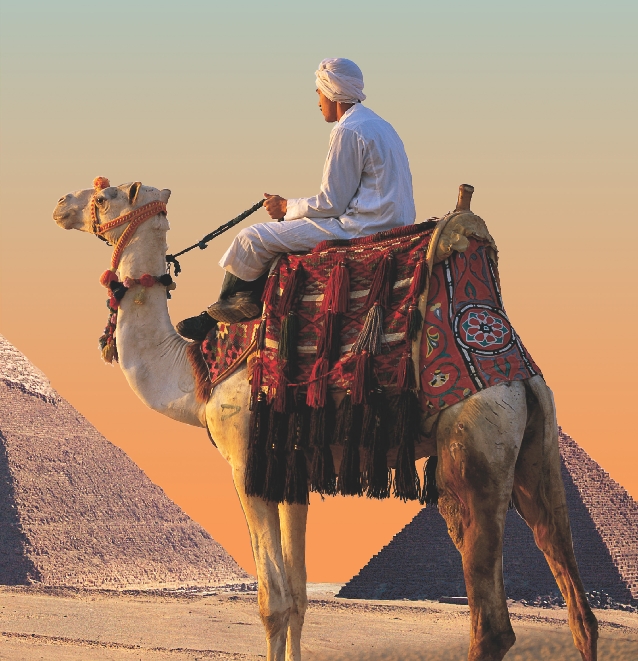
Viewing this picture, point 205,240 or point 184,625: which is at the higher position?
point 205,240

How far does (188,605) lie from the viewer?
45906 mm

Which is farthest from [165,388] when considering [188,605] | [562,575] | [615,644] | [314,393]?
[188,605]

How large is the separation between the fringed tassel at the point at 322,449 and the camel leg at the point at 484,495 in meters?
0.72

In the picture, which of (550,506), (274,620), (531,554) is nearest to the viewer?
(550,506)

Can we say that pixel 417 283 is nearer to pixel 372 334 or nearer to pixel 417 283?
pixel 417 283

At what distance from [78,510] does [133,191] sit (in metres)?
79.1

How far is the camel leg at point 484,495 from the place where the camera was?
26.5ft

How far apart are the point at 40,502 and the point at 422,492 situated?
77664 millimetres

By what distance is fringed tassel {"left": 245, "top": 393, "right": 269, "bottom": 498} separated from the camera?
8.76 metres

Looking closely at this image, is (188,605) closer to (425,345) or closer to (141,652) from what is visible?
(141,652)

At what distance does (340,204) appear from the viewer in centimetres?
890

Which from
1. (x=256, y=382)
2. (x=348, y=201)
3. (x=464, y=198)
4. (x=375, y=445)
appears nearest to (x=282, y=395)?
(x=256, y=382)

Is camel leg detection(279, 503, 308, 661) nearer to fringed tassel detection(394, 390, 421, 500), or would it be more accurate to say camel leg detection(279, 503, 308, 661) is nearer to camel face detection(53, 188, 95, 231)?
fringed tassel detection(394, 390, 421, 500)

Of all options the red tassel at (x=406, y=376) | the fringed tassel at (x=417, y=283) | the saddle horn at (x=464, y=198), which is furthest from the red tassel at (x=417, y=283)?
the saddle horn at (x=464, y=198)
